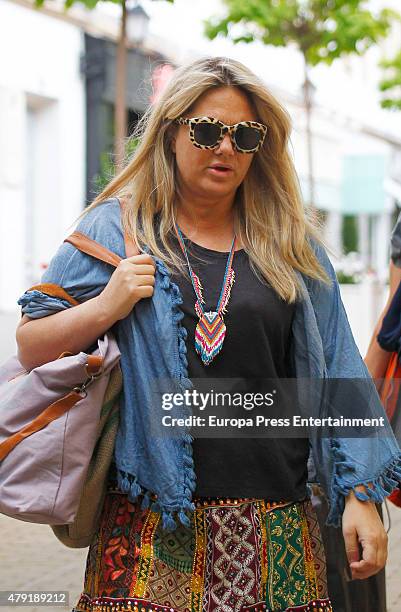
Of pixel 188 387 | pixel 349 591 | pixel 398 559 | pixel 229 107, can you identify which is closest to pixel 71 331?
pixel 188 387

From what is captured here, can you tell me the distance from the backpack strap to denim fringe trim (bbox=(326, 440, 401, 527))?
0.71m

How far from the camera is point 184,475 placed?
245cm

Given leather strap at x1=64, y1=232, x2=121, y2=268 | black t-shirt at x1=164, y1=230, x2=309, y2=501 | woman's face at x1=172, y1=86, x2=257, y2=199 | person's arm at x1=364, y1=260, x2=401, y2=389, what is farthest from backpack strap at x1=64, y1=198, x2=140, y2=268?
person's arm at x1=364, y1=260, x2=401, y2=389

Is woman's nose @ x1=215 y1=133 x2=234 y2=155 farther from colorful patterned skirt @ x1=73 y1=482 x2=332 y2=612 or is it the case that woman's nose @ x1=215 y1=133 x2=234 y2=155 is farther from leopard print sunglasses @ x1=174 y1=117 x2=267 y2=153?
colorful patterned skirt @ x1=73 y1=482 x2=332 y2=612

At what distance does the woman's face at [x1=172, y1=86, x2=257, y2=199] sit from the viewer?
2629 millimetres

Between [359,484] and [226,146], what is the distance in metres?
0.89

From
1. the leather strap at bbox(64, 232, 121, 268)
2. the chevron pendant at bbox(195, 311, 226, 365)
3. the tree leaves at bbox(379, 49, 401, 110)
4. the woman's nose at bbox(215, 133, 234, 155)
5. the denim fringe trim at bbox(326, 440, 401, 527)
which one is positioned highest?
the tree leaves at bbox(379, 49, 401, 110)

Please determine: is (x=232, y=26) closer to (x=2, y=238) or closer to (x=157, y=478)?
(x=2, y=238)

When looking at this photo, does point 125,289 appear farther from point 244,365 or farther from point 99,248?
point 244,365

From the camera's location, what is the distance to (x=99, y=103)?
736 inches

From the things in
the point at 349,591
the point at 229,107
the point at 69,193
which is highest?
the point at 69,193

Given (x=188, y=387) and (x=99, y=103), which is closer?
(x=188, y=387)

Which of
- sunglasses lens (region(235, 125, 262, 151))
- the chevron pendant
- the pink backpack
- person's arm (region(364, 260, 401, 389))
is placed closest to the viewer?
the pink backpack

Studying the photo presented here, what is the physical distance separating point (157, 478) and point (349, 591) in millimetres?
889
